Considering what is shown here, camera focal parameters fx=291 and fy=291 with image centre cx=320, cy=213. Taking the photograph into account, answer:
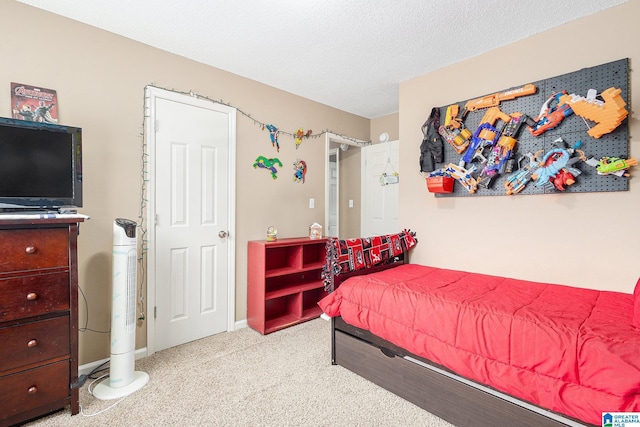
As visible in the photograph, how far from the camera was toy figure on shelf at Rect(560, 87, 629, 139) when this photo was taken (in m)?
1.85

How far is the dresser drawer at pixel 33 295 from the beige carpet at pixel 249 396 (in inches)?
25.1

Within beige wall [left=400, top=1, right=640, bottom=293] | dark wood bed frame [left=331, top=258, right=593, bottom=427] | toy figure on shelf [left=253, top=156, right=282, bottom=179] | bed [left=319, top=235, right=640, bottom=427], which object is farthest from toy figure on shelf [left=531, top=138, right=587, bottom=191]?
toy figure on shelf [left=253, top=156, right=282, bottom=179]

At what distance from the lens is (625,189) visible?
6.23ft

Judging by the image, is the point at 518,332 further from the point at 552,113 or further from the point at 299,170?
the point at 299,170

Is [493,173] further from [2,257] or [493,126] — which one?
[2,257]

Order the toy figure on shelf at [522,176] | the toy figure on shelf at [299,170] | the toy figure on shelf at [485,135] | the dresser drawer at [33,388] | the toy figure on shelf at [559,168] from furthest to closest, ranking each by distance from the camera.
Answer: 1. the toy figure on shelf at [299,170]
2. the toy figure on shelf at [485,135]
3. the toy figure on shelf at [522,176]
4. the toy figure on shelf at [559,168]
5. the dresser drawer at [33,388]

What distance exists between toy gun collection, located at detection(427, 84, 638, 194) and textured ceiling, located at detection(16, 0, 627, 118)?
1.65 feet

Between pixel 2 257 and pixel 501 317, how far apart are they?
2.57 m

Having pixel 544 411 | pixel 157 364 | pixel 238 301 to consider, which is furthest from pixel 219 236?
pixel 544 411

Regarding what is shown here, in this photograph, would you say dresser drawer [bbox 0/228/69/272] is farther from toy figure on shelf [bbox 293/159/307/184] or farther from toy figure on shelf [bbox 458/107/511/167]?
toy figure on shelf [bbox 458/107/511/167]

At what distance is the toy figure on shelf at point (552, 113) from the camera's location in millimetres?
2084

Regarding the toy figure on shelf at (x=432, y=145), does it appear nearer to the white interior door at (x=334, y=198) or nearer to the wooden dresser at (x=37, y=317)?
the white interior door at (x=334, y=198)

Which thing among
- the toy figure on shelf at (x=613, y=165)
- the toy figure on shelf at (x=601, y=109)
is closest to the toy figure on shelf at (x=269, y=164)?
the toy figure on shelf at (x=601, y=109)

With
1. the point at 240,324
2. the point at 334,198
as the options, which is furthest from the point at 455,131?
the point at 240,324
